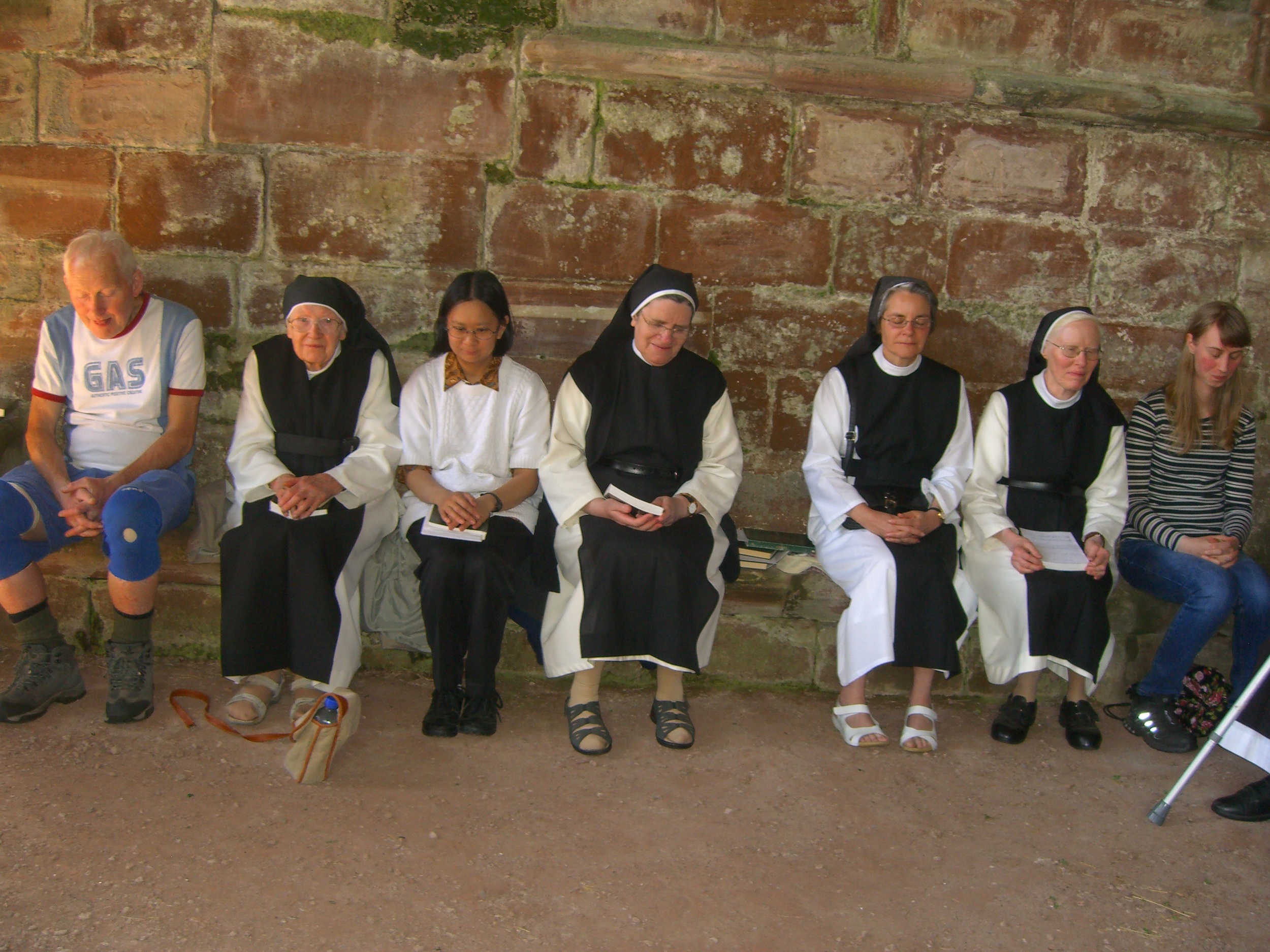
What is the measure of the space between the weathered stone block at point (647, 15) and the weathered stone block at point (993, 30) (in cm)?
89

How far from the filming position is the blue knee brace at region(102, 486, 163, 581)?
3.25 meters

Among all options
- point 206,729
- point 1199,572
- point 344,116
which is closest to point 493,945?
point 206,729

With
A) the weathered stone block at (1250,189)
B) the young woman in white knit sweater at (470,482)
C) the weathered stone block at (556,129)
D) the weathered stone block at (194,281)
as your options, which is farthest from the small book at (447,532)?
the weathered stone block at (1250,189)

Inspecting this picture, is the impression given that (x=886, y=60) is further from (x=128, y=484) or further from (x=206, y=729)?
(x=206, y=729)

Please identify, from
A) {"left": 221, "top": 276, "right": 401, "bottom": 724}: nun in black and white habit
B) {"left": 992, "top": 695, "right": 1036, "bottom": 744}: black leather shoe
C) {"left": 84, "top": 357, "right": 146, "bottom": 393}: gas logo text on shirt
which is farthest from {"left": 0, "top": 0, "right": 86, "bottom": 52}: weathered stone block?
{"left": 992, "top": 695, "right": 1036, "bottom": 744}: black leather shoe

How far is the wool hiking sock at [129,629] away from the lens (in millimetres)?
3318

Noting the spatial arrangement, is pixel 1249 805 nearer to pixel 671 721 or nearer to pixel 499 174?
pixel 671 721

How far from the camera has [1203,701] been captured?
146 inches

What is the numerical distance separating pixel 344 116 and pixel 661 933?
3.31 metres

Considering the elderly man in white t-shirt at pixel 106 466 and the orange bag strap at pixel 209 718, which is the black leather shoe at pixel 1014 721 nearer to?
the orange bag strap at pixel 209 718

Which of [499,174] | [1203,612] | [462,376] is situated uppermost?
[499,174]

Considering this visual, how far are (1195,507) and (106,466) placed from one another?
4.26m

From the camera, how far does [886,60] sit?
4.04 metres

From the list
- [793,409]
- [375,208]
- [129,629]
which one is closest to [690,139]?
[793,409]
